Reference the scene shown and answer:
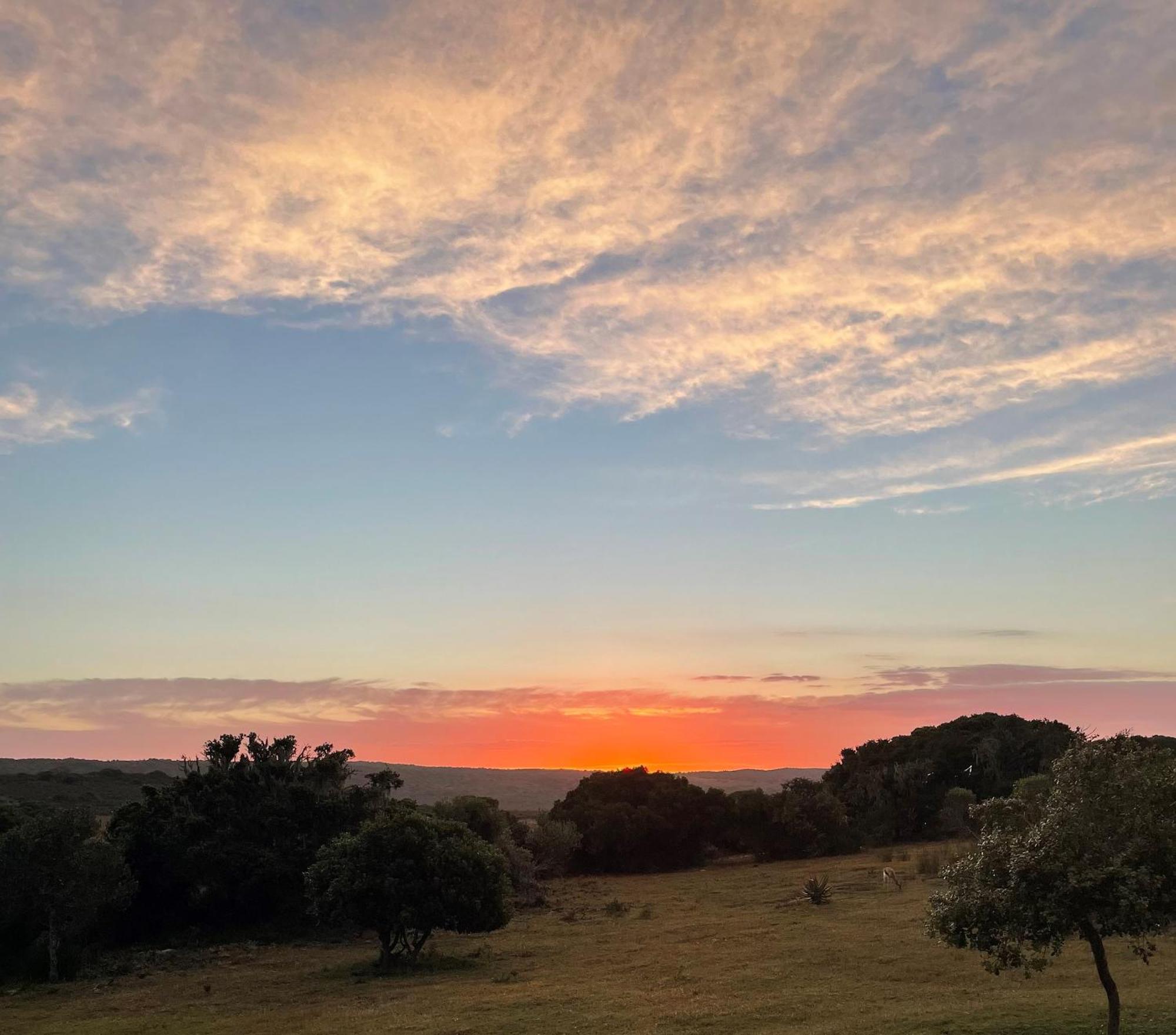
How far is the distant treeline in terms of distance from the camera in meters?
38.8

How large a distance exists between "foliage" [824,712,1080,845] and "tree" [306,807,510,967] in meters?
58.5

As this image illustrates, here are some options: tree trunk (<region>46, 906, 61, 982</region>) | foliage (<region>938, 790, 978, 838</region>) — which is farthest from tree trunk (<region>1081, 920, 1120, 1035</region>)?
foliage (<region>938, 790, 978, 838</region>)

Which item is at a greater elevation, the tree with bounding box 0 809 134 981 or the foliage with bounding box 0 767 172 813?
the tree with bounding box 0 809 134 981

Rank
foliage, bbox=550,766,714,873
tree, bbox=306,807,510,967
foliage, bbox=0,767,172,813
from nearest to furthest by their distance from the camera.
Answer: tree, bbox=306,807,510,967, foliage, bbox=550,766,714,873, foliage, bbox=0,767,172,813

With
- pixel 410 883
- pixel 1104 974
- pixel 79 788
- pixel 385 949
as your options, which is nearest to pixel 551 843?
pixel 385 949

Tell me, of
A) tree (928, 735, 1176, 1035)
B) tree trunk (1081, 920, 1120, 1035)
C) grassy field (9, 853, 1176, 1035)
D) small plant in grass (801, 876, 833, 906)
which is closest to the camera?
tree (928, 735, 1176, 1035)

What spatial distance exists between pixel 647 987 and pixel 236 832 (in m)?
31.0

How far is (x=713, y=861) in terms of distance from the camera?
85.4 metres

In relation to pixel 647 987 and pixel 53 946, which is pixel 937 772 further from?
pixel 53 946

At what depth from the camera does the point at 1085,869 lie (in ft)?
55.1

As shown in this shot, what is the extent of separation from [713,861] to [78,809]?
58734 mm

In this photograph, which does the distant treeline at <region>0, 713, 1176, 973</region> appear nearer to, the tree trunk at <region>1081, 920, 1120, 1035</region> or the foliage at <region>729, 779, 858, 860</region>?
the foliage at <region>729, 779, 858, 860</region>

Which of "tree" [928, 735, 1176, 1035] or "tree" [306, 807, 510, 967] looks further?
"tree" [306, 807, 510, 967]

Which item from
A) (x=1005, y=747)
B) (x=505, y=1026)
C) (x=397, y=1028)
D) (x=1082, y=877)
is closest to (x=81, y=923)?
(x=397, y=1028)
